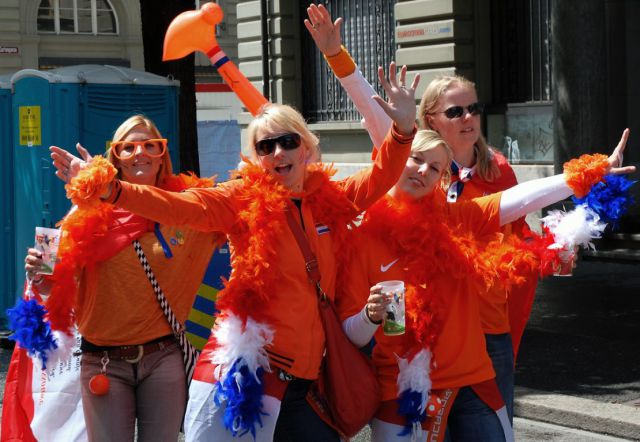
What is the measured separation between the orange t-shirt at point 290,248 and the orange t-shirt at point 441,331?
0.10 m

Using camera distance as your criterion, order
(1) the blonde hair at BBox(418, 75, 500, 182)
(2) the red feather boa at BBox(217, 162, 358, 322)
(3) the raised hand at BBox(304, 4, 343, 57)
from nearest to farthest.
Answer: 1. (2) the red feather boa at BBox(217, 162, 358, 322)
2. (3) the raised hand at BBox(304, 4, 343, 57)
3. (1) the blonde hair at BBox(418, 75, 500, 182)

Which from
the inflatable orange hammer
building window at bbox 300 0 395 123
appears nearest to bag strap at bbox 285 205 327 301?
the inflatable orange hammer

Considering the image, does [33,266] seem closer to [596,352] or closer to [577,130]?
[596,352]

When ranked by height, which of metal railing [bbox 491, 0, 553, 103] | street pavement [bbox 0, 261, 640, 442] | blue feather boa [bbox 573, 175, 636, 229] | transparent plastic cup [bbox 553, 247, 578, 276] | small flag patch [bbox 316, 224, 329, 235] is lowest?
street pavement [bbox 0, 261, 640, 442]

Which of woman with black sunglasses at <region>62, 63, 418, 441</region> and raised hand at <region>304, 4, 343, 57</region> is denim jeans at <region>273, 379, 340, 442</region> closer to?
woman with black sunglasses at <region>62, 63, 418, 441</region>

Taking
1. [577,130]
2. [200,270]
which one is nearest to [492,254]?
[200,270]

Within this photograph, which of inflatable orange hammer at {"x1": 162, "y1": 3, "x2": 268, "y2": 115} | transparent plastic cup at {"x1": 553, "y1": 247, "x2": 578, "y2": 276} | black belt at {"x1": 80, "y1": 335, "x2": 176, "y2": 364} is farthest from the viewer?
inflatable orange hammer at {"x1": 162, "y1": 3, "x2": 268, "y2": 115}

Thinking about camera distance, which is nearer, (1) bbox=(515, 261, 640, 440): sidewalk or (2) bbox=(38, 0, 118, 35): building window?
(1) bbox=(515, 261, 640, 440): sidewalk

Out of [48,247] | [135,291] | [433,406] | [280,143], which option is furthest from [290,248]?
[48,247]

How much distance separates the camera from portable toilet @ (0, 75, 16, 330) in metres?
9.20

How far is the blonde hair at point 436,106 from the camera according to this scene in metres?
4.35

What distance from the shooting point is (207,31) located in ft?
18.7

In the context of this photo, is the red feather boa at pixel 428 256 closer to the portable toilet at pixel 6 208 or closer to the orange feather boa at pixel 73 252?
the orange feather boa at pixel 73 252

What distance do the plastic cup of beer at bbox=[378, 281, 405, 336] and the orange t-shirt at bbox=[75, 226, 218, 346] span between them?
1.09 m
